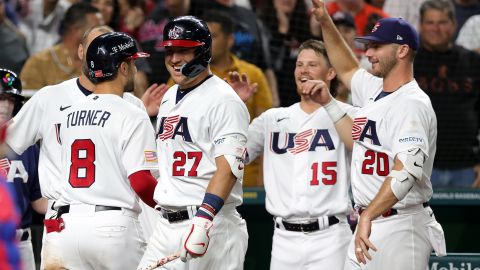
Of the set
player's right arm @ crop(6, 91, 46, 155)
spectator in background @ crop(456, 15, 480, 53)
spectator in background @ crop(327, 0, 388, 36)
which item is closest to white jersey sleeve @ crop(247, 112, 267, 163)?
player's right arm @ crop(6, 91, 46, 155)

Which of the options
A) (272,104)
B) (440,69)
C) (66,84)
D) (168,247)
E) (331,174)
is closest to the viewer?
(168,247)

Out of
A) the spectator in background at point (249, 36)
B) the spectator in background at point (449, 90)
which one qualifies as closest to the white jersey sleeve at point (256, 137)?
the spectator in background at point (249, 36)

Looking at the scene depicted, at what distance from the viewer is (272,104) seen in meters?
7.88

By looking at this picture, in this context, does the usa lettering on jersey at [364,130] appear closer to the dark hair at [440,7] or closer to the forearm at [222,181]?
the forearm at [222,181]

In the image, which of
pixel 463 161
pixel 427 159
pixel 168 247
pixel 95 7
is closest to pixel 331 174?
pixel 427 159

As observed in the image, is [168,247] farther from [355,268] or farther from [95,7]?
[95,7]

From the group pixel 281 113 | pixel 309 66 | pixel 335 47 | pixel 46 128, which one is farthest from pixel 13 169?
pixel 335 47

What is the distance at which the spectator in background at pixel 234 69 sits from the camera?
7.65 meters

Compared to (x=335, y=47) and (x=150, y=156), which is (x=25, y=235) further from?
(x=335, y=47)

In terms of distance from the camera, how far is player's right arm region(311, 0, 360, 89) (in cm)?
594

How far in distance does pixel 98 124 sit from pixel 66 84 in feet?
1.82

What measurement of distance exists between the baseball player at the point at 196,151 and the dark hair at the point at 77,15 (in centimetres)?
331

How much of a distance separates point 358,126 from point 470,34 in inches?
161

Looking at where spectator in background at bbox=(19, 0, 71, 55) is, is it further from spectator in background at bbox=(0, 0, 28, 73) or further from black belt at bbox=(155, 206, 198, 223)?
black belt at bbox=(155, 206, 198, 223)
